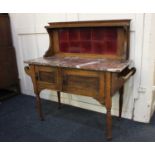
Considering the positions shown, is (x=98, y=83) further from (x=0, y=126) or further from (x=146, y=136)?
(x=0, y=126)

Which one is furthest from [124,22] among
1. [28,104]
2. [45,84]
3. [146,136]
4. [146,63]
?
[28,104]

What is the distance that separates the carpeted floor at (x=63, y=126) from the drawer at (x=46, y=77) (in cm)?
49

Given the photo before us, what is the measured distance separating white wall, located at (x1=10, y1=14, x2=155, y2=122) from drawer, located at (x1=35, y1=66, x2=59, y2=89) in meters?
0.64

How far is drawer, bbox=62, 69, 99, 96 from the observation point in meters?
1.58

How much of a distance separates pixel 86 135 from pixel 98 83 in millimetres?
620

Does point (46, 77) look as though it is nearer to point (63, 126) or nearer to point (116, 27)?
point (63, 126)

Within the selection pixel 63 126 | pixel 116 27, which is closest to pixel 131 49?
pixel 116 27

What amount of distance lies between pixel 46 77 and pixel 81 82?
0.43 metres

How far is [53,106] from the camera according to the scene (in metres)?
2.54

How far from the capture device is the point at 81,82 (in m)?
1.65

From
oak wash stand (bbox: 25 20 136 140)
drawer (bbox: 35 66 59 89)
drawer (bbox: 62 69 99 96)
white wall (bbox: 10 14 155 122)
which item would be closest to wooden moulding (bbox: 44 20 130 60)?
oak wash stand (bbox: 25 20 136 140)

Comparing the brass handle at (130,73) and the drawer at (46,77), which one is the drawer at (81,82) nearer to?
the drawer at (46,77)

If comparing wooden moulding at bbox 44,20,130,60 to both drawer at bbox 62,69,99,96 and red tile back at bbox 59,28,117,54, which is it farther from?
drawer at bbox 62,69,99,96

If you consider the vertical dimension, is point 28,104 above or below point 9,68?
below
